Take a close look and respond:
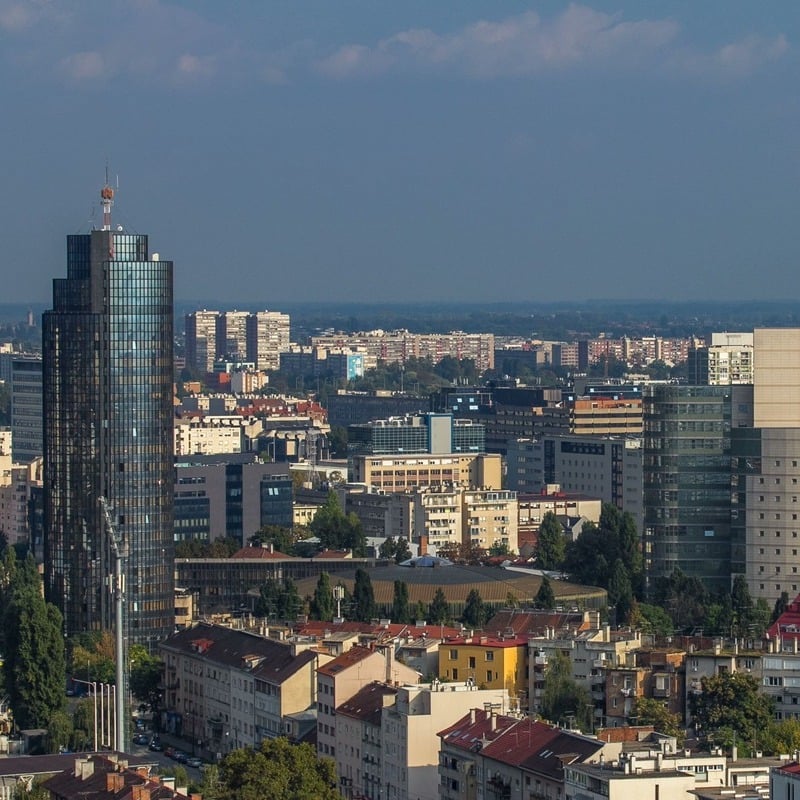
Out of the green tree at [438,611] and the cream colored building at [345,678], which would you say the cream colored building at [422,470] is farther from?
the cream colored building at [345,678]

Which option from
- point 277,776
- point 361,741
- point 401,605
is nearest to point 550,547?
point 401,605

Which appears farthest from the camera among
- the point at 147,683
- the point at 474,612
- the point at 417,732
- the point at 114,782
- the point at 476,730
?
the point at 474,612

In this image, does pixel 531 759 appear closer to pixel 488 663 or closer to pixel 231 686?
pixel 488 663

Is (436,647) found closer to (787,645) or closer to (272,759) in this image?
(787,645)

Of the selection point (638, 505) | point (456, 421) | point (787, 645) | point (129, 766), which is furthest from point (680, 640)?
point (456, 421)

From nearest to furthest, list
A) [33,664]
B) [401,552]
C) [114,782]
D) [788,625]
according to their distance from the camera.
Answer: [114,782]
[33,664]
[788,625]
[401,552]

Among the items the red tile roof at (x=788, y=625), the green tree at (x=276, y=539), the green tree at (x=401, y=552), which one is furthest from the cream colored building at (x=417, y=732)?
the green tree at (x=276, y=539)

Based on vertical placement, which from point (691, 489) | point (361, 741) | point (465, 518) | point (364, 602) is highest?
point (691, 489)
